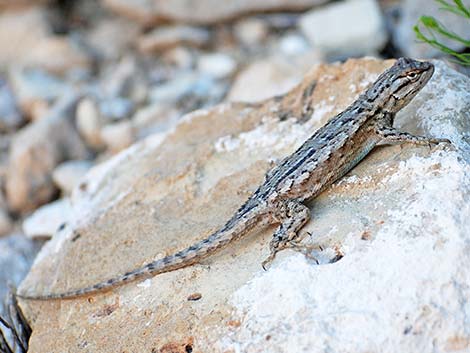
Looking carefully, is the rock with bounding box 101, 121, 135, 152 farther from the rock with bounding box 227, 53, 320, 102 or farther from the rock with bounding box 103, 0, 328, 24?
the rock with bounding box 103, 0, 328, 24

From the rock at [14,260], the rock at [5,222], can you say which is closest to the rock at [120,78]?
Answer: the rock at [5,222]

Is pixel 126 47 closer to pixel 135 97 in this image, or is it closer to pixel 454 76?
pixel 135 97

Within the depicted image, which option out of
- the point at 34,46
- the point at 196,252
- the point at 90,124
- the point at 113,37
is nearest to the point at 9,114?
the point at 34,46

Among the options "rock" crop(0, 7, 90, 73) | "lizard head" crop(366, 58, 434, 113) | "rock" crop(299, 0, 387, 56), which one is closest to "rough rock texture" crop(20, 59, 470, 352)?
"lizard head" crop(366, 58, 434, 113)

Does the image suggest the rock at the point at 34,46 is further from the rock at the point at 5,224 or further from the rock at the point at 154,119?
the rock at the point at 5,224

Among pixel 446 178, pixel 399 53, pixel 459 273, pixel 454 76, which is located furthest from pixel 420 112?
pixel 399 53

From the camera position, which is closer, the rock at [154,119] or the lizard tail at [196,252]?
the lizard tail at [196,252]

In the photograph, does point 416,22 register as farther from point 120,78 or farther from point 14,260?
point 14,260
